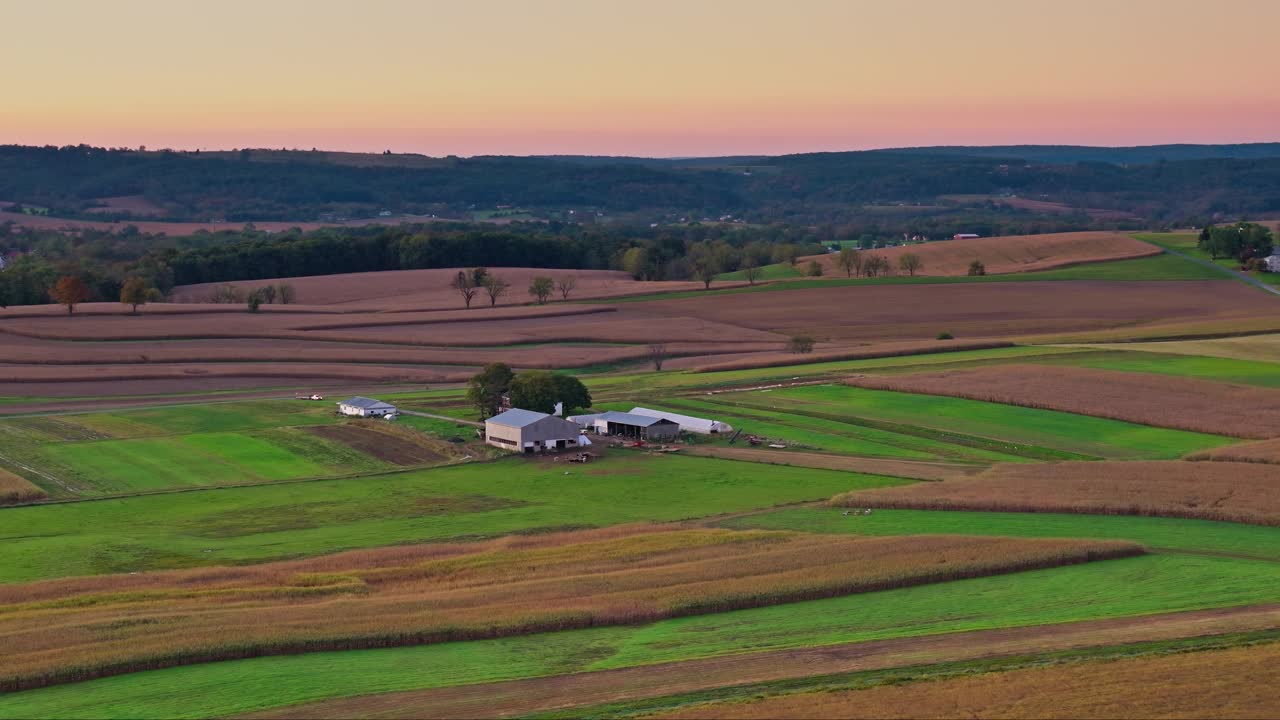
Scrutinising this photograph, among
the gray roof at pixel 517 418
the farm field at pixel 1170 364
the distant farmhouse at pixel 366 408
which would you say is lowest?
the distant farmhouse at pixel 366 408

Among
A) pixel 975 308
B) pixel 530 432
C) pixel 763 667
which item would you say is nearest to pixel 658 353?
pixel 530 432

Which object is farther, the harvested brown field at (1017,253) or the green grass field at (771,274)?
the green grass field at (771,274)

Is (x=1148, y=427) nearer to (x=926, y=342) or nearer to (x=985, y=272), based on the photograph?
(x=926, y=342)

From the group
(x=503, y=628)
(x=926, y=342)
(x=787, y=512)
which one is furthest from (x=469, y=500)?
(x=926, y=342)

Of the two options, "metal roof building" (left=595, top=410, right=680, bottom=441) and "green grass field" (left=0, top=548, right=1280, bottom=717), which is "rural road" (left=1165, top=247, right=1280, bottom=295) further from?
"green grass field" (left=0, top=548, right=1280, bottom=717)

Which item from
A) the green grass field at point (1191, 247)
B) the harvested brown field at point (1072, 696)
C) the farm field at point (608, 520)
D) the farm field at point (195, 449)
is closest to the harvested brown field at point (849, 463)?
the farm field at point (608, 520)

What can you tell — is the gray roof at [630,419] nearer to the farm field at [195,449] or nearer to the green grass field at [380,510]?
the green grass field at [380,510]

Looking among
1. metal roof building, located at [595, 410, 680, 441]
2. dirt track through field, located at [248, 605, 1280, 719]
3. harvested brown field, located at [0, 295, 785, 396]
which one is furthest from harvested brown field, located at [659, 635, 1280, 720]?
harvested brown field, located at [0, 295, 785, 396]
